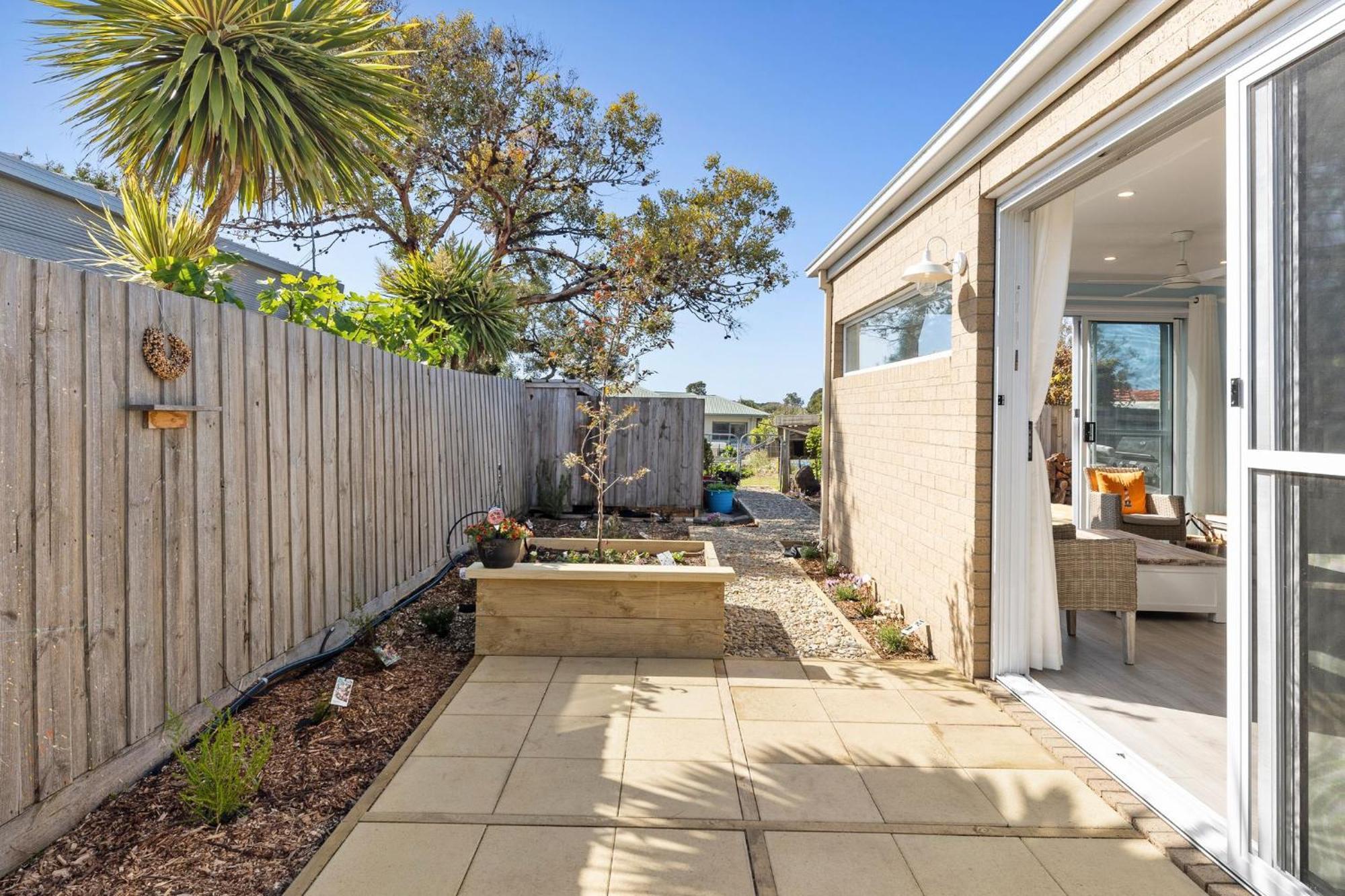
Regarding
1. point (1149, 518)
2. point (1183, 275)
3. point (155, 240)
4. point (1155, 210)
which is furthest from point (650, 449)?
point (155, 240)

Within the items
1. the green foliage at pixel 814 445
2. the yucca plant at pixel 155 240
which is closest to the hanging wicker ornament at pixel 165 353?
the yucca plant at pixel 155 240

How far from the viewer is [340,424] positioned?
12.8 ft

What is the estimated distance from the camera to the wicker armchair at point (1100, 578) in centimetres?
384

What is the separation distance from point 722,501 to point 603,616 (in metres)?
6.38

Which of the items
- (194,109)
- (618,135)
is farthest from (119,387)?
(618,135)

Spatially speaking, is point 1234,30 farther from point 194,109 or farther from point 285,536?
point 194,109

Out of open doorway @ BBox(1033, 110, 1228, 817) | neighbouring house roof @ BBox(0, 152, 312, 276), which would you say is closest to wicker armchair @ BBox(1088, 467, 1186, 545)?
open doorway @ BBox(1033, 110, 1228, 817)

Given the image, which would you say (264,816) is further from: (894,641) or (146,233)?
(894,641)

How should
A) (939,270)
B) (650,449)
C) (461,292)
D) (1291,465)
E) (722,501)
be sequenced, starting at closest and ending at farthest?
(1291,465) → (939,270) → (461,292) → (650,449) → (722,501)

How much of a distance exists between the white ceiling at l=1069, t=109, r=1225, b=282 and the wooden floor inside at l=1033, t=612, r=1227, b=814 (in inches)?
94.9

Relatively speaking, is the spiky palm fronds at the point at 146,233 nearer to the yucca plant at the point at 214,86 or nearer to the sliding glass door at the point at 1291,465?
the yucca plant at the point at 214,86

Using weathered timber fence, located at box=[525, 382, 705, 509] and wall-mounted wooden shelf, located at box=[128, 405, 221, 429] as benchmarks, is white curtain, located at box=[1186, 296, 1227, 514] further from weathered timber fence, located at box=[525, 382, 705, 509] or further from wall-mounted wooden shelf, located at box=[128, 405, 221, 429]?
wall-mounted wooden shelf, located at box=[128, 405, 221, 429]

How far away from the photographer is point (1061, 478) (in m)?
10.5

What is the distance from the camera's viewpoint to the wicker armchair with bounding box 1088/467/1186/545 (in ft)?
19.9
